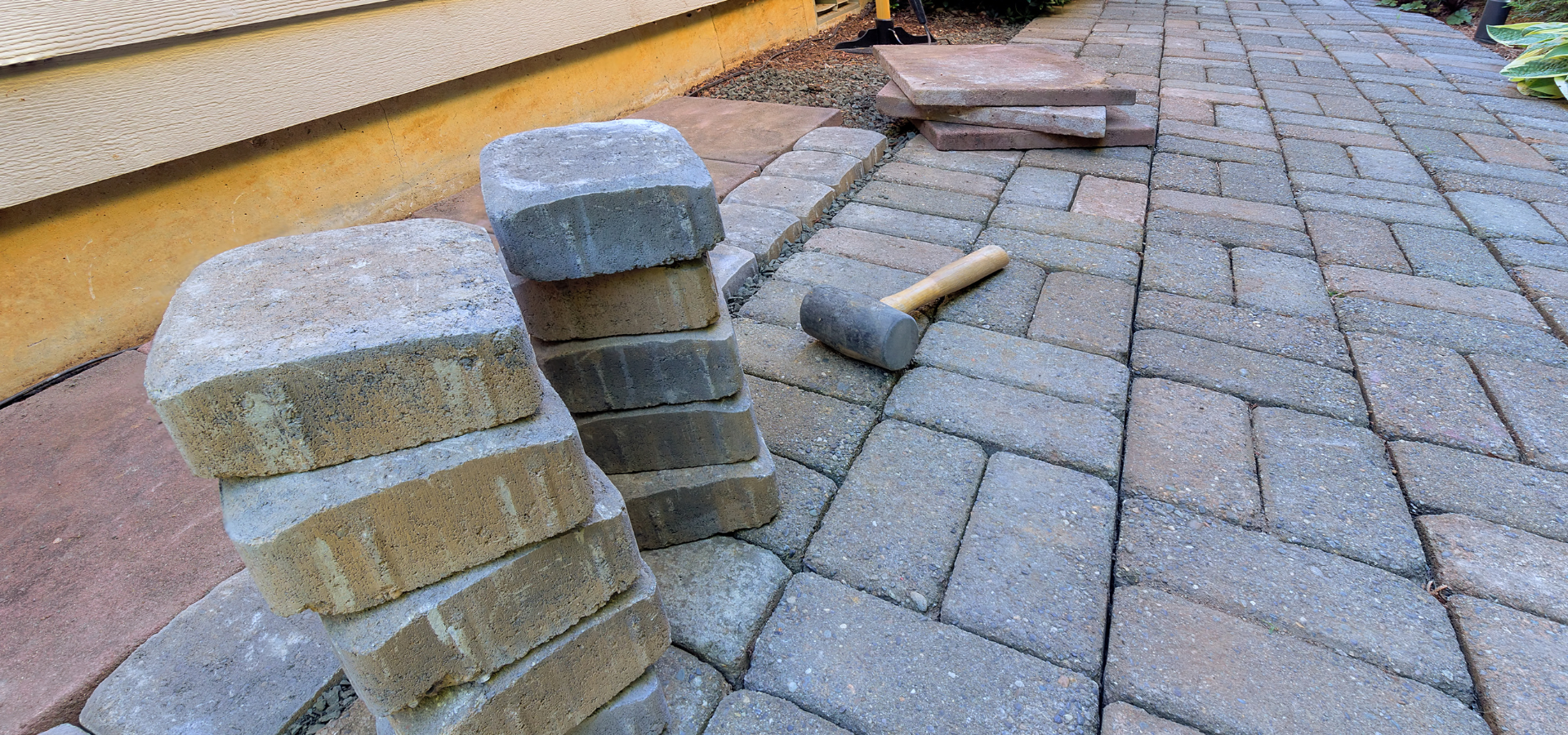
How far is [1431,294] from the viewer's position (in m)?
2.31

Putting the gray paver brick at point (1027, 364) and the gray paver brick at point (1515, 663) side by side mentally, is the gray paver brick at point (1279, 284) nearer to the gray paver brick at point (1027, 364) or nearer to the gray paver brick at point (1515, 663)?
the gray paver brick at point (1027, 364)

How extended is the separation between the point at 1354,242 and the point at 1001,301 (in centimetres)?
147

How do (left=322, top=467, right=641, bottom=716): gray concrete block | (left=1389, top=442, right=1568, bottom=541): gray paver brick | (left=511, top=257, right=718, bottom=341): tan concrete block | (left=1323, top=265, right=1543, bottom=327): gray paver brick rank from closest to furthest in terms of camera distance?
(left=322, top=467, right=641, bottom=716): gray concrete block
(left=511, top=257, right=718, bottom=341): tan concrete block
(left=1389, top=442, right=1568, bottom=541): gray paver brick
(left=1323, top=265, right=1543, bottom=327): gray paver brick

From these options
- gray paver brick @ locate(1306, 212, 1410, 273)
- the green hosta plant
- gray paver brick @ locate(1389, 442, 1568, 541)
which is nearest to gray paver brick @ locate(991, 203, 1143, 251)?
gray paver brick @ locate(1306, 212, 1410, 273)

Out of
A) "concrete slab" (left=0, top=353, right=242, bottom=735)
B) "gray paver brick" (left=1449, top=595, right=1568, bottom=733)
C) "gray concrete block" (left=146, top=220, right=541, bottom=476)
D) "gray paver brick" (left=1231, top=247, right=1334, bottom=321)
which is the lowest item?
"gray paver brick" (left=1449, top=595, right=1568, bottom=733)

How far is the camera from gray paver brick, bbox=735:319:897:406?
1.95m

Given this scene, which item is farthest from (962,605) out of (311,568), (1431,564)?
(311,568)

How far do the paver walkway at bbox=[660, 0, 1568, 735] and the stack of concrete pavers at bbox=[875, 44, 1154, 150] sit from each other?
0.35 metres

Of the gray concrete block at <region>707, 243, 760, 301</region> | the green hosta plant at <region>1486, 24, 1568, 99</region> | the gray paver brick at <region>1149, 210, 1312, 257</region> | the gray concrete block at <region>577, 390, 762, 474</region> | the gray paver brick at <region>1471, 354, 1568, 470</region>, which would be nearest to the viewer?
the gray concrete block at <region>577, 390, 762, 474</region>

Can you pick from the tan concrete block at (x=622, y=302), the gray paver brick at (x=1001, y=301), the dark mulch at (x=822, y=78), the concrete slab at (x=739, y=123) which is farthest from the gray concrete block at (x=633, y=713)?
the dark mulch at (x=822, y=78)

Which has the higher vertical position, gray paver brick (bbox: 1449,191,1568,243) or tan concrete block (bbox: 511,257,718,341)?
tan concrete block (bbox: 511,257,718,341)

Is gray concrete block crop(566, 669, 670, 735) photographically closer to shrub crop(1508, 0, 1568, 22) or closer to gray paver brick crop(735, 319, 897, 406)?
gray paver brick crop(735, 319, 897, 406)

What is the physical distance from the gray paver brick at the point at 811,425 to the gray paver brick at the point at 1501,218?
266cm

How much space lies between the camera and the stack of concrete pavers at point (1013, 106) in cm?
337
